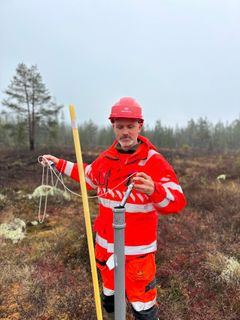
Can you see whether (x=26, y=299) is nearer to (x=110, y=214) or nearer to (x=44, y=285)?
(x=44, y=285)

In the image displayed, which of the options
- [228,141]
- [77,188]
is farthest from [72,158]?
[228,141]

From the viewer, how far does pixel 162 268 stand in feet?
14.9

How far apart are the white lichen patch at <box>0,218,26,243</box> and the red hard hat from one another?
4818mm

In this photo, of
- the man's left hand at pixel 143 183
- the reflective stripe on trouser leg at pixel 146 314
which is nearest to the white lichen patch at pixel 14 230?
the reflective stripe on trouser leg at pixel 146 314

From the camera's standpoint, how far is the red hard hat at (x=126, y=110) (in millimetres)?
2150

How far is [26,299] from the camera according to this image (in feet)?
12.2

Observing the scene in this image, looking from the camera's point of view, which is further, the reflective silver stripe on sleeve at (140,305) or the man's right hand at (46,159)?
the man's right hand at (46,159)

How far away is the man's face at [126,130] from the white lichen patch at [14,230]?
4676 millimetres

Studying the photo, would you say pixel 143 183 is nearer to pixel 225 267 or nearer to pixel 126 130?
pixel 126 130

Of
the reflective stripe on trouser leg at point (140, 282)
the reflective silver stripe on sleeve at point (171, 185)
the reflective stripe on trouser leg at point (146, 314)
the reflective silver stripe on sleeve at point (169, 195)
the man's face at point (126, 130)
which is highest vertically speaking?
the man's face at point (126, 130)

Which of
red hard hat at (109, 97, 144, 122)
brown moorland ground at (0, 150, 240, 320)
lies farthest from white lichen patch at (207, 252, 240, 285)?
red hard hat at (109, 97, 144, 122)

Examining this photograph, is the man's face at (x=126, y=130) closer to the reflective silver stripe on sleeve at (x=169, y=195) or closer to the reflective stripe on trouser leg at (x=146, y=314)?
the reflective silver stripe on sleeve at (x=169, y=195)

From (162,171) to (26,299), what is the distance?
105 inches

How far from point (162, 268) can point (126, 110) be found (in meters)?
3.17
